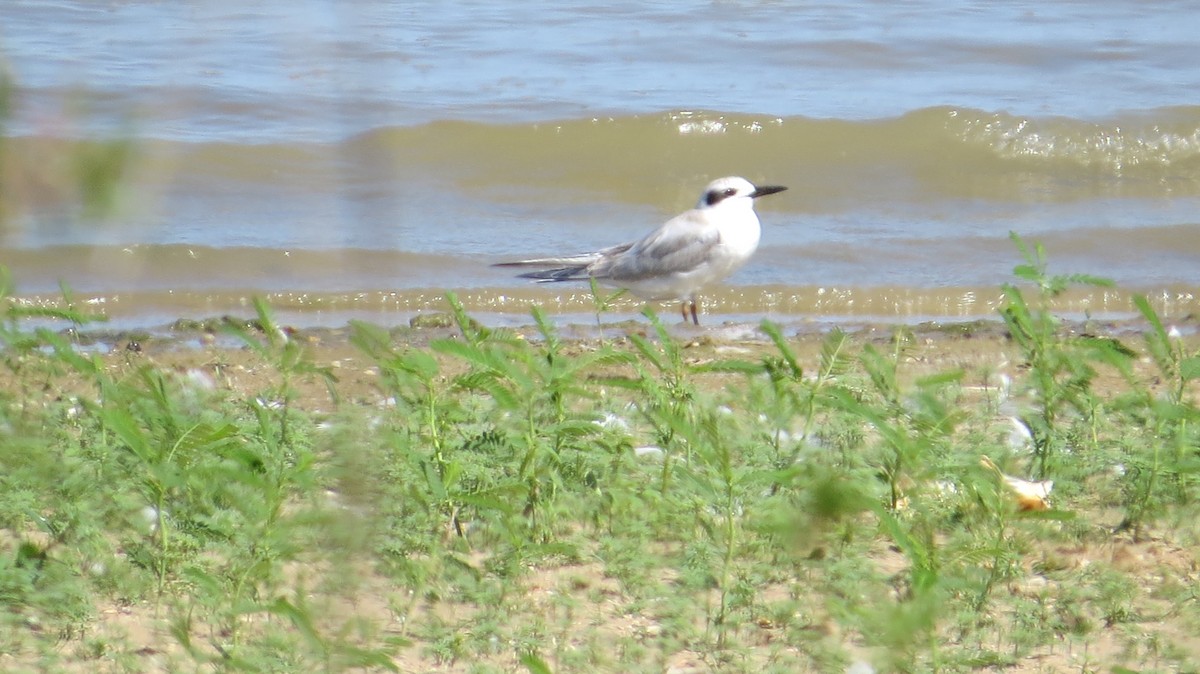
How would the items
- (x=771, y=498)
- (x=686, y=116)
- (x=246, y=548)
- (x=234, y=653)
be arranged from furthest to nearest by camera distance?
(x=686, y=116), (x=771, y=498), (x=246, y=548), (x=234, y=653)

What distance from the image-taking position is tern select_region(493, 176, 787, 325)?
23.8ft

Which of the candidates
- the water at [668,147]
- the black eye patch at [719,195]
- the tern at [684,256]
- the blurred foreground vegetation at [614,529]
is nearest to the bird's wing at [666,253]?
the tern at [684,256]

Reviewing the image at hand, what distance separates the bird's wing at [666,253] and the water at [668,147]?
14.0 inches

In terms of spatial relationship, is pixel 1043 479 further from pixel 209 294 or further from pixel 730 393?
pixel 209 294

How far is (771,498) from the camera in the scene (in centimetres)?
361

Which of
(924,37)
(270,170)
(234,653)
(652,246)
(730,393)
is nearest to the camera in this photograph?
(234,653)

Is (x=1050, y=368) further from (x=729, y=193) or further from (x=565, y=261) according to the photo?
(x=565, y=261)

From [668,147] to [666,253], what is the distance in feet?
10.8

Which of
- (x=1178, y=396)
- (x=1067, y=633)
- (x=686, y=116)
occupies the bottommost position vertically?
(x=1067, y=633)

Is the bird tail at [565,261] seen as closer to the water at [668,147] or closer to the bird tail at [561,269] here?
the bird tail at [561,269]

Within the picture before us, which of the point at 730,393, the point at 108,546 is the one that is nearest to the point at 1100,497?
the point at 730,393

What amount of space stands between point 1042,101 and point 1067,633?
8.98 meters

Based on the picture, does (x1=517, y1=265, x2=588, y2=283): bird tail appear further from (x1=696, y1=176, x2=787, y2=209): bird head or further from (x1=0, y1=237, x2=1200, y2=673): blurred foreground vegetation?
(x1=0, y1=237, x2=1200, y2=673): blurred foreground vegetation

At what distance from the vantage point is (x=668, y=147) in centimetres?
1045
